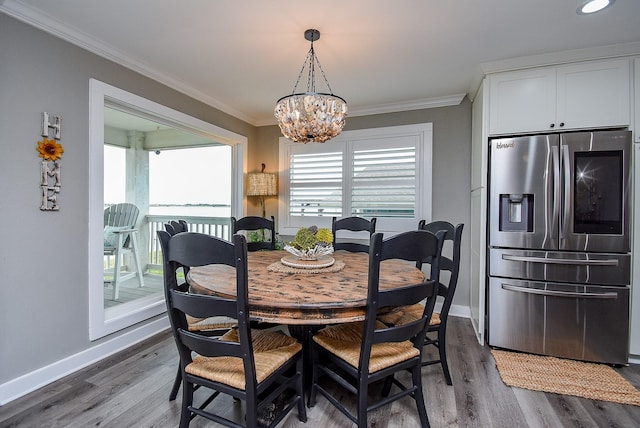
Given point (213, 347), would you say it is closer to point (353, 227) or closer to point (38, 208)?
point (38, 208)

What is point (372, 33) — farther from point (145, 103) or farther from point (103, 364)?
point (103, 364)

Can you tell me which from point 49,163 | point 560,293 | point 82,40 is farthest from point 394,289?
point 82,40

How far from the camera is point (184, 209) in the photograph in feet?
13.3

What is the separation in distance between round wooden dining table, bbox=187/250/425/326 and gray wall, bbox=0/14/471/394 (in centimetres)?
111

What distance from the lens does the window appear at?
3.66 metres

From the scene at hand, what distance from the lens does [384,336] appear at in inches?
56.2

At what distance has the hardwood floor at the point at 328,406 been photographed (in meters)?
1.72

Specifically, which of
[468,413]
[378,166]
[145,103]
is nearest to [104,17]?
[145,103]

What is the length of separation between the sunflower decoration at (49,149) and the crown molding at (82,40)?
75cm

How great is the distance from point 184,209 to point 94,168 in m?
1.75

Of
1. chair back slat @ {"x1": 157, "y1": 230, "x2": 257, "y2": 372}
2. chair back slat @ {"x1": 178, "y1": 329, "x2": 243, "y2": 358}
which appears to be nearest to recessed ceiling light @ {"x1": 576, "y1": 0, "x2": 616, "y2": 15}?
chair back slat @ {"x1": 157, "y1": 230, "x2": 257, "y2": 372}

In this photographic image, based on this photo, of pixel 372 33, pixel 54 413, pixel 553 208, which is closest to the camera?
pixel 54 413

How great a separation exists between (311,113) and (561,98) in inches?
83.5

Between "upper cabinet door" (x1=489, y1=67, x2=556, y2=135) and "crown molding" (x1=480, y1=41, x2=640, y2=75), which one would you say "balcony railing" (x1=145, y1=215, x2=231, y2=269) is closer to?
"upper cabinet door" (x1=489, y1=67, x2=556, y2=135)
